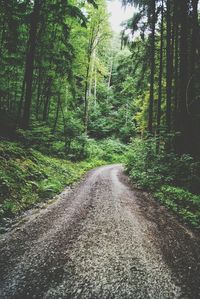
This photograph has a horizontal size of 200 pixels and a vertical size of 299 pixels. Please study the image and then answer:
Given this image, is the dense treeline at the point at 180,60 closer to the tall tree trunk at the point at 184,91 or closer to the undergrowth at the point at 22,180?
the tall tree trunk at the point at 184,91

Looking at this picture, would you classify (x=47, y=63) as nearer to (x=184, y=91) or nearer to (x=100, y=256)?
(x=184, y=91)

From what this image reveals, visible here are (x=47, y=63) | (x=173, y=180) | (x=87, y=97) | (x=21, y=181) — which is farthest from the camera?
(x=87, y=97)

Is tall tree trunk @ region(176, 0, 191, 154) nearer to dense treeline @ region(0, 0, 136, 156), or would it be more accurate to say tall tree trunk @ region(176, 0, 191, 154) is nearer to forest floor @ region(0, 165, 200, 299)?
dense treeline @ region(0, 0, 136, 156)

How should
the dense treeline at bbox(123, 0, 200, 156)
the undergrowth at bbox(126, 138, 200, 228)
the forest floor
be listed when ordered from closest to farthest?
the forest floor < the undergrowth at bbox(126, 138, 200, 228) < the dense treeline at bbox(123, 0, 200, 156)

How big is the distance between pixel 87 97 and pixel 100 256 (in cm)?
1982

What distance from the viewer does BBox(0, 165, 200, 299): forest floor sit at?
3.08 m

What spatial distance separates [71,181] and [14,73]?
8381 mm

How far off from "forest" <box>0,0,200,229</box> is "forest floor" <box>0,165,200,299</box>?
1099 mm

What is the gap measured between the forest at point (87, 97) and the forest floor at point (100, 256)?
1.10 meters

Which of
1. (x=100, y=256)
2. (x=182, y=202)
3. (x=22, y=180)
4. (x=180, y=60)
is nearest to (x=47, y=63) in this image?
(x=180, y=60)

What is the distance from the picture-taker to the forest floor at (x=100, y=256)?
10.1 feet

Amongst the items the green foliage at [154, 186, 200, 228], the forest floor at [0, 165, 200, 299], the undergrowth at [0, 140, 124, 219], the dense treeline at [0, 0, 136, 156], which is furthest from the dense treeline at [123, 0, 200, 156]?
the undergrowth at [0, 140, 124, 219]

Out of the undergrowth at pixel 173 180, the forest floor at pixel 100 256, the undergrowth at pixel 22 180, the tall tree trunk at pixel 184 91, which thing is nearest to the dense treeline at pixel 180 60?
the tall tree trunk at pixel 184 91

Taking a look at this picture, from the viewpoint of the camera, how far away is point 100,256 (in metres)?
3.94
